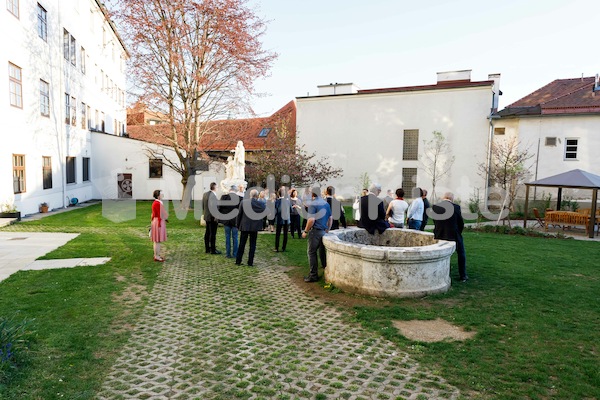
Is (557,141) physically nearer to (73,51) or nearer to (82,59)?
(73,51)

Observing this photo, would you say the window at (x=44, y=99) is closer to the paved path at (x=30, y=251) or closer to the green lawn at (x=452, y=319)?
the paved path at (x=30, y=251)

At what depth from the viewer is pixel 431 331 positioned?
5.64 meters

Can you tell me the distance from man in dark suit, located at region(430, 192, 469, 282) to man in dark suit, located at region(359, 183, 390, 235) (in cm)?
106

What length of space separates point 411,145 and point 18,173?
22105 millimetres

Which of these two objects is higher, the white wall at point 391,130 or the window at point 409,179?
the white wall at point 391,130

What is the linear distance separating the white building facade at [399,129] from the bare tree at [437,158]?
0.63ft

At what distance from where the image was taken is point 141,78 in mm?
20562

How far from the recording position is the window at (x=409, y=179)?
89.6ft

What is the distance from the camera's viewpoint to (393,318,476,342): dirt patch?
541 centimetres

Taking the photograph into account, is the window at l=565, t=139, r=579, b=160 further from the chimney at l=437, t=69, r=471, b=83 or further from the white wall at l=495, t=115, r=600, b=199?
the chimney at l=437, t=69, r=471, b=83

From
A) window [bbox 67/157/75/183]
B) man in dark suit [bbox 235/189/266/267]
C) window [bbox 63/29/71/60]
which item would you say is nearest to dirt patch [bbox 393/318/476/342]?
man in dark suit [bbox 235/189/266/267]

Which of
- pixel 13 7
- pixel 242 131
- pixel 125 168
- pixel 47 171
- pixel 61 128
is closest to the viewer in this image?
pixel 13 7

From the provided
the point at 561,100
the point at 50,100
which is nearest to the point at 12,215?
the point at 50,100

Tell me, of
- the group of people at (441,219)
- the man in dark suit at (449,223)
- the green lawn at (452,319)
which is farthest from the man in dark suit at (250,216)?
the man in dark suit at (449,223)
